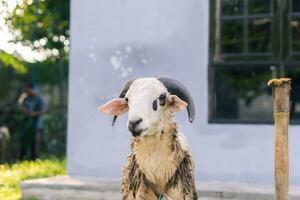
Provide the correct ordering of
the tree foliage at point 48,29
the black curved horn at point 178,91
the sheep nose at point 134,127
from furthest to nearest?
the tree foliage at point 48,29
the black curved horn at point 178,91
the sheep nose at point 134,127

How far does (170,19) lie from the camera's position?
7961 mm

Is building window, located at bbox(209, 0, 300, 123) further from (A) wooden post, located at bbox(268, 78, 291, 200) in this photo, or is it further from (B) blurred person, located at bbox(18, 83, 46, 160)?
(B) blurred person, located at bbox(18, 83, 46, 160)

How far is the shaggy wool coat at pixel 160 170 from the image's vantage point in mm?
4438

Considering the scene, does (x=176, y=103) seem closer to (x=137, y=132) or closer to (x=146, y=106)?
(x=146, y=106)

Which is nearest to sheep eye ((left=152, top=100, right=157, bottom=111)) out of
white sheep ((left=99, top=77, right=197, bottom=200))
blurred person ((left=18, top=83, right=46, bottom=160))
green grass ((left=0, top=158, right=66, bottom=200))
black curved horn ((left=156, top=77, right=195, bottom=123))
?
white sheep ((left=99, top=77, right=197, bottom=200))

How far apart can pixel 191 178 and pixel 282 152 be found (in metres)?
0.70

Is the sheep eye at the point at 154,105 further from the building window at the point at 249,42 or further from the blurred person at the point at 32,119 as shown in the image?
the blurred person at the point at 32,119

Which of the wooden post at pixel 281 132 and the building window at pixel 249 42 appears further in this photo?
the building window at pixel 249 42

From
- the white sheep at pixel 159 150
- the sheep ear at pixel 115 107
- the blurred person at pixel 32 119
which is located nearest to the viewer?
the white sheep at pixel 159 150

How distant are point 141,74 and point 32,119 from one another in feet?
20.5

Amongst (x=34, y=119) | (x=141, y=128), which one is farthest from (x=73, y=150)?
(x=34, y=119)

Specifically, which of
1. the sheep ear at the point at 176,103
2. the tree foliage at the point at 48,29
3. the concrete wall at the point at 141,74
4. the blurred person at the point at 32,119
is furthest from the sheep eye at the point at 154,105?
the tree foliage at the point at 48,29

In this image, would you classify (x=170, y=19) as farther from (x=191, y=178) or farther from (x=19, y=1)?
(x=191, y=178)

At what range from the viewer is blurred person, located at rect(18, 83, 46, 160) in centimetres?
1326
